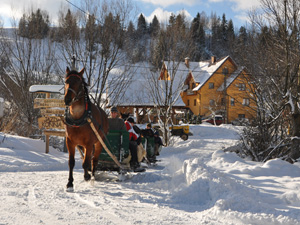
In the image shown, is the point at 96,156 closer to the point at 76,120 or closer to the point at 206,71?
the point at 76,120

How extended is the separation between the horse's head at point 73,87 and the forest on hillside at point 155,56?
7.18 m

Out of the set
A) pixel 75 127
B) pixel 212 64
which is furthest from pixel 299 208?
pixel 212 64

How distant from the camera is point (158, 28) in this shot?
65.7ft

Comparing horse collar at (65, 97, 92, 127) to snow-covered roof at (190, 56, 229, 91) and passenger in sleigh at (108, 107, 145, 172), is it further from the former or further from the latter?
snow-covered roof at (190, 56, 229, 91)

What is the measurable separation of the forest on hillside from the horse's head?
7.18 meters

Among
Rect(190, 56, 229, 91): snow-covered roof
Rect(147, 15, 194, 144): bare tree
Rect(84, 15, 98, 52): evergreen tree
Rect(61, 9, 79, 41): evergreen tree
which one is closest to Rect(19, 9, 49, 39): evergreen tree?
Rect(61, 9, 79, 41): evergreen tree

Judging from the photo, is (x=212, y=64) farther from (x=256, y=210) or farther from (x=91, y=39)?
(x=256, y=210)

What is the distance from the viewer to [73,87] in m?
6.18

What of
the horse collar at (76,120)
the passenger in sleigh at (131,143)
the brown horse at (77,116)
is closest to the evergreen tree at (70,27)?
the passenger in sleigh at (131,143)

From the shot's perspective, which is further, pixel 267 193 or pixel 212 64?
pixel 212 64

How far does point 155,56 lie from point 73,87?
1450 centimetres

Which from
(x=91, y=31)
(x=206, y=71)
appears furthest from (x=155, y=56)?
(x=206, y=71)

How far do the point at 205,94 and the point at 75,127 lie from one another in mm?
43951

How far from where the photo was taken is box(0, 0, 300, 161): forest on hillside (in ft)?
36.5
